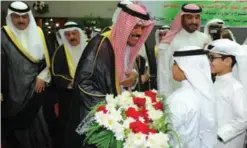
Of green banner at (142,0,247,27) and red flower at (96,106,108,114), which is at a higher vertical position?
red flower at (96,106,108,114)

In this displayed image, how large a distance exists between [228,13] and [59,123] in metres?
4.49

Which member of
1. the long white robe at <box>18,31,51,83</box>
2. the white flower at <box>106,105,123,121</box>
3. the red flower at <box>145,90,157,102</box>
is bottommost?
the long white robe at <box>18,31,51,83</box>

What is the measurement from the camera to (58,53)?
5.39 metres

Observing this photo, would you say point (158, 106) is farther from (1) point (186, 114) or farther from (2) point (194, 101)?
(2) point (194, 101)

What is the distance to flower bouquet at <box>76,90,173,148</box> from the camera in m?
2.03

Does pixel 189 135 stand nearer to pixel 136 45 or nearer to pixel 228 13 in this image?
pixel 136 45

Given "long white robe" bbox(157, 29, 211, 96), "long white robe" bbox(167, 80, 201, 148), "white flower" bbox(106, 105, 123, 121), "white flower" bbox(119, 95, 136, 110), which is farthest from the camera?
"long white robe" bbox(157, 29, 211, 96)

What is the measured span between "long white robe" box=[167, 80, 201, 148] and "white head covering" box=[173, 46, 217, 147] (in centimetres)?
5

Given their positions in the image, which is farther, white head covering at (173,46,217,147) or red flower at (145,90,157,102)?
white head covering at (173,46,217,147)

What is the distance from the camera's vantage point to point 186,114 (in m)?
2.49

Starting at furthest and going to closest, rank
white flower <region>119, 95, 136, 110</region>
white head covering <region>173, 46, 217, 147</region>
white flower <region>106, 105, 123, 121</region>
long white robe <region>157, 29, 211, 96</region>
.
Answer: long white robe <region>157, 29, 211, 96</region>, white head covering <region>173, 46, 217, 147</region>, white flower <region>119, 95, 136, 110</region>, white flower <region>106, 105, 123, 121</region>

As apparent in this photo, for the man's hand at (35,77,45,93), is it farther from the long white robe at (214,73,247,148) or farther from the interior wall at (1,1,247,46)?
the interior wall at (1,1,247,46)

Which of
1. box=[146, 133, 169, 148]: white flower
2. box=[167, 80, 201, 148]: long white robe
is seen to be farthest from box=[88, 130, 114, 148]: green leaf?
box=[167, 80, 201, 148]: long white robe

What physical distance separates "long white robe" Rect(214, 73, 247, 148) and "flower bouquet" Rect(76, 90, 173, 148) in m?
0.88
